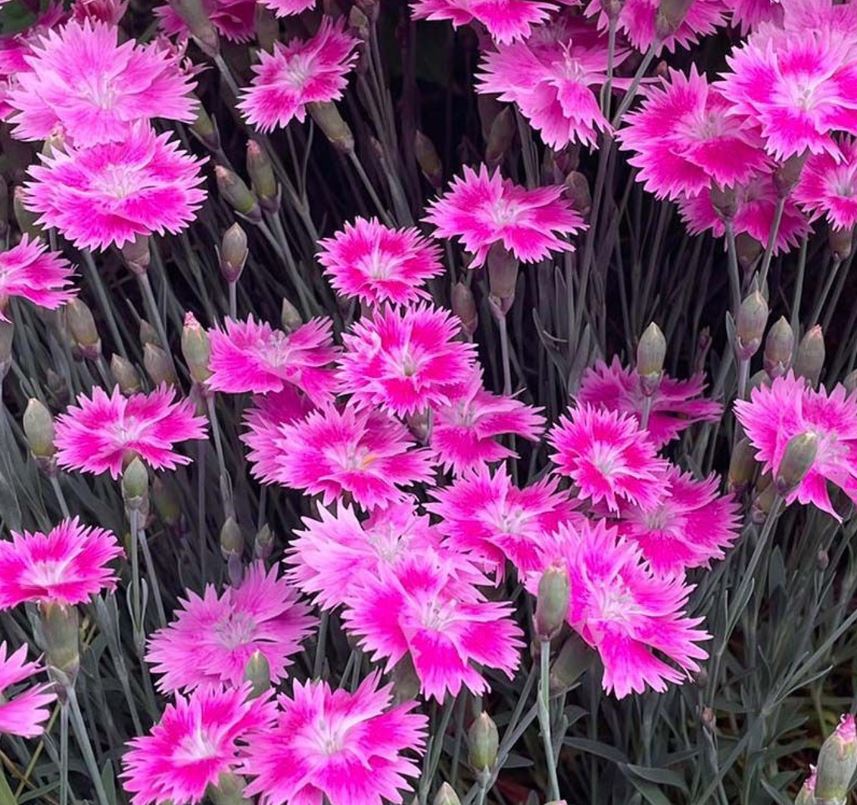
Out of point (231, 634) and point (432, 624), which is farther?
point (231, 634)

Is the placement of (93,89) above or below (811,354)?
above

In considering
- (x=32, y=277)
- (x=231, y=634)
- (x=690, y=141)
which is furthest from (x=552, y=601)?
(x=32, y=277)

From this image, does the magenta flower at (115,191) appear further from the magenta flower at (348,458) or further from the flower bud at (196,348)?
the magenta flower at (348,458)

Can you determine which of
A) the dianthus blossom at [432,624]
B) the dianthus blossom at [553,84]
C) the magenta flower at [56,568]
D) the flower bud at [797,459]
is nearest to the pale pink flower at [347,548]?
the dianthus blossom at [432,624]

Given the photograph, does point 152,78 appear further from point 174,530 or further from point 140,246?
point 174,530

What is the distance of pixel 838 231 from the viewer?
1019 mm

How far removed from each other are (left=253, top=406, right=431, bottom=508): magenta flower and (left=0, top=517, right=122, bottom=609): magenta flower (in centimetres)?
13

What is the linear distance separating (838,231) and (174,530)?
0.62m

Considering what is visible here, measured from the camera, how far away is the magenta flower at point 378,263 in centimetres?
99

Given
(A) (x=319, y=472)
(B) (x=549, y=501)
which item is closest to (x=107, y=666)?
(A) (x=319, y=472)

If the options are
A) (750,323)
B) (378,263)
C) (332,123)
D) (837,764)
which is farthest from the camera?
(332,123)

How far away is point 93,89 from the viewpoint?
1.06 meters

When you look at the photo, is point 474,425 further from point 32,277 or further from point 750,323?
point 32,277

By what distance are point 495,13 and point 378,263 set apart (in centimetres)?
22
